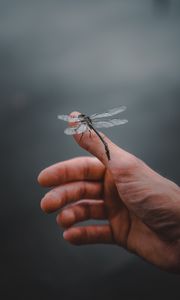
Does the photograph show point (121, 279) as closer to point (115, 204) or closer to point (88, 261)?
point (88, 261)

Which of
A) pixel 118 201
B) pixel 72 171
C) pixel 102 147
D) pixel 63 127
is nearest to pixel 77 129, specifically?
pixel 102 147

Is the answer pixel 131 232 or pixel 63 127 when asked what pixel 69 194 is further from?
pixel 63 127

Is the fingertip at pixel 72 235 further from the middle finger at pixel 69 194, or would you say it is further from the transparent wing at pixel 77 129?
the transparent wing at pixel 77 129

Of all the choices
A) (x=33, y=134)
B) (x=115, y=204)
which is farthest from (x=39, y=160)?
(x=115, y=204)

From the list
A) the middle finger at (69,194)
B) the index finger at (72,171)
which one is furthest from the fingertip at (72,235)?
the index finger at (72,171)

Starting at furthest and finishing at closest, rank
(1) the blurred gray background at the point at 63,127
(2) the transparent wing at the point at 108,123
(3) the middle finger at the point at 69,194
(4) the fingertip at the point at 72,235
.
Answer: (1) the blurred gray background at the point at 63,127
(4) the fingertip at the point at 72,235
(3) the middle finger at the point at 69,194
(2) the transparent wing at the point at 108,123

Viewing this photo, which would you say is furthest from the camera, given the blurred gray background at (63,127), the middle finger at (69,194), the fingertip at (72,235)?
the blurred gray background at (63,127)
